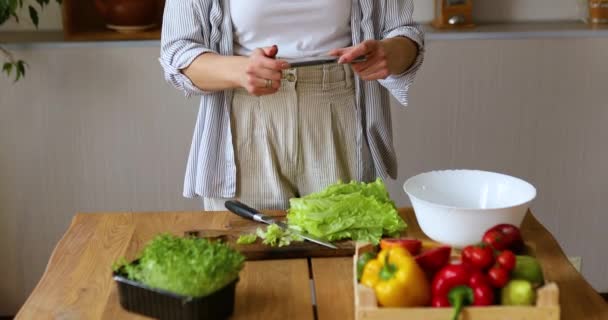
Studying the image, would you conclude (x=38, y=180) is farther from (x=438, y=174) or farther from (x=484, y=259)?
(x=484, y=259)

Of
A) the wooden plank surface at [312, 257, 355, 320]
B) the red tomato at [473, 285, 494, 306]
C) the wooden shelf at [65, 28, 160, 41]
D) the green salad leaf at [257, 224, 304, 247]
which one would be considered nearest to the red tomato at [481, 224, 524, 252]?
the red tomato at [473, 285, 494, 306]

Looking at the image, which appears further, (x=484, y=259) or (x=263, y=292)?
(x=263, y=292)

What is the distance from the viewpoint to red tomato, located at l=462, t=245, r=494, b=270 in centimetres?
145

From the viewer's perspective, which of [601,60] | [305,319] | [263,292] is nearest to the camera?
[305,319]

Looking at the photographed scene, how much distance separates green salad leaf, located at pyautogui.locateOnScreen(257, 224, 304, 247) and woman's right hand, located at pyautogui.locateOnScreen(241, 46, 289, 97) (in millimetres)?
288

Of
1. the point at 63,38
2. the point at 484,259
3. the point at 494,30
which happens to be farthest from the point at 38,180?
the point at 484,259

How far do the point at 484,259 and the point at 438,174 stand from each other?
0.53m

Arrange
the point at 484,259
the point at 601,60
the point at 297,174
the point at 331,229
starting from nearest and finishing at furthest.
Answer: the point at 484,259 → the point at 331,229 → the point at 297,174 → the point at 601,60

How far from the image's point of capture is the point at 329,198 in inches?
75.7

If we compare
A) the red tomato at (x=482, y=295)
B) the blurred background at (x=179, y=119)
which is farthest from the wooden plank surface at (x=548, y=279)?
the blurred background at (x=179, y=119)

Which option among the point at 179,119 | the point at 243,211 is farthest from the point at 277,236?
the point at 179,119

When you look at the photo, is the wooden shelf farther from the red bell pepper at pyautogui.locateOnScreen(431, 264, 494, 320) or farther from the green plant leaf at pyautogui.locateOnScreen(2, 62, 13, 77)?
the red bell pepper at pyautogui.locateOnScreen(431, 264, 494, 320)

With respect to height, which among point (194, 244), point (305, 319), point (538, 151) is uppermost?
point (194, 244)

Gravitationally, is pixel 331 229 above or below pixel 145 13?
below
